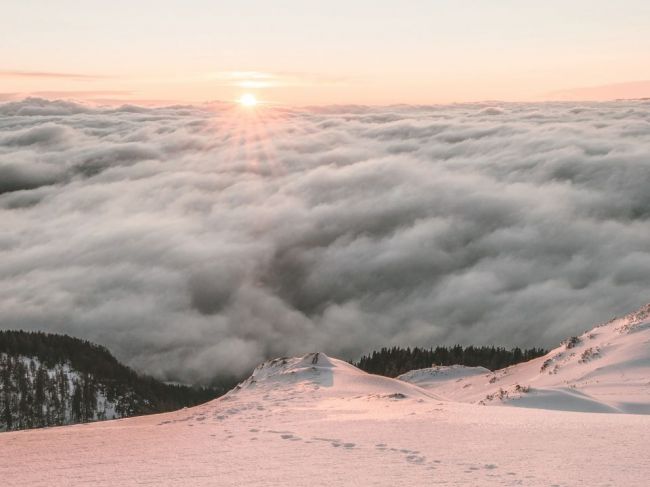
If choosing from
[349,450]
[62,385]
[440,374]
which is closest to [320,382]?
[349,450]

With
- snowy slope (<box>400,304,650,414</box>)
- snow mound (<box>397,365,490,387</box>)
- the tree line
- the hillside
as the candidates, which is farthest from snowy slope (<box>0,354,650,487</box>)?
the hillside

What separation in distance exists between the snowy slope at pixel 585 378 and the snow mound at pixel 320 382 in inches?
126

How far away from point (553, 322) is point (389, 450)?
204 metres

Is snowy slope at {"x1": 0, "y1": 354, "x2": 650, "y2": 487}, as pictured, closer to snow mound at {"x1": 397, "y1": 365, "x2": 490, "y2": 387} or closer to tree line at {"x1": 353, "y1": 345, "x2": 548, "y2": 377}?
snow mound at {"x1": 397, "y1": 365, "x2": 490, "y2": 387}

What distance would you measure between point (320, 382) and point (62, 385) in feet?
346

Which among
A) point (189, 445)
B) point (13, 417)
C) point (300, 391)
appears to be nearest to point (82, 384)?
point (13, 417)

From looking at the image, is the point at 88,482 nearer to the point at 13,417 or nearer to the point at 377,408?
the point at 377,408

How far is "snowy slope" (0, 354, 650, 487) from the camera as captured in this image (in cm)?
853

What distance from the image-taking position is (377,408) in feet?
50.4

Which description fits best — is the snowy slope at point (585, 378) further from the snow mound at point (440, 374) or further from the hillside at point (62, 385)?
the hillside at point (62, 385)

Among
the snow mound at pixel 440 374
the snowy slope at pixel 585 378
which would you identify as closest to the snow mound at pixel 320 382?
the snowy slope at pixel 585 378

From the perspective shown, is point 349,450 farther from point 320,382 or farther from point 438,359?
point 438,359

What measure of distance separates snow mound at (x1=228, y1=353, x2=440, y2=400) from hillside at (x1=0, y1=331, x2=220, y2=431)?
84.8m

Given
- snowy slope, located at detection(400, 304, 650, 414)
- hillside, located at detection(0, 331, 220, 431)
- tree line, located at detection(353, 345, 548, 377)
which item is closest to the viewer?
snowy slope, located at detection(400, 304, 650, 414)
